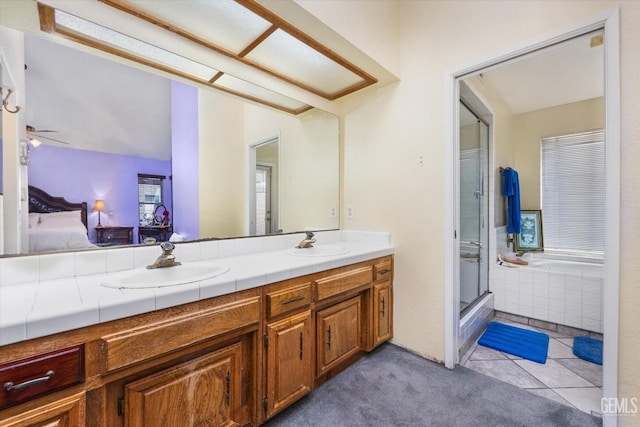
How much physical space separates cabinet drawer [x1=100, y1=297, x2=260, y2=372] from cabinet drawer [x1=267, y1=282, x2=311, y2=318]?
3.0 inches

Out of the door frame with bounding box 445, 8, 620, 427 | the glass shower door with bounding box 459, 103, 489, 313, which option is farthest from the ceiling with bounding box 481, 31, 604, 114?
the door frame with bounding box 445, 8, 620, 427

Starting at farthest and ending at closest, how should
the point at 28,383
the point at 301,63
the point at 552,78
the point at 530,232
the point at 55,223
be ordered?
the point at 530,232
the point at 552,78
the point at 301,63
the point at 55,223
the point at 28,383

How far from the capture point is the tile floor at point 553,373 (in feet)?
5.12

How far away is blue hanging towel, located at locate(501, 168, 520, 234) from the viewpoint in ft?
10.0

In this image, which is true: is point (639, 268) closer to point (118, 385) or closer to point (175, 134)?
point (118, 385)

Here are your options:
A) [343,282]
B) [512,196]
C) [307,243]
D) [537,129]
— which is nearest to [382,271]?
[343,282]

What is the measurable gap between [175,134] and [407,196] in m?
1.59

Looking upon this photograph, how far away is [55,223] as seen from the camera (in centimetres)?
115

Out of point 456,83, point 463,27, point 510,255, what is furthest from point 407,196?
point 510,255

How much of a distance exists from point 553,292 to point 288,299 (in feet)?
8.38

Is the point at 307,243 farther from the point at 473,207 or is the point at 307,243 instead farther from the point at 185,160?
the point at 473,207

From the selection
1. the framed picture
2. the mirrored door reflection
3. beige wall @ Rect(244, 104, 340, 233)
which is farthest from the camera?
the framed picture

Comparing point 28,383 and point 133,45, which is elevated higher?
point 133,45

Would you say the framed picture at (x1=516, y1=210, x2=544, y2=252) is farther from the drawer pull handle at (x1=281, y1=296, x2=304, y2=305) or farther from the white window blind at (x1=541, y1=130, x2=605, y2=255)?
the drawer pull handle at (x1=281, y1=296, x2=304, y2=305)
